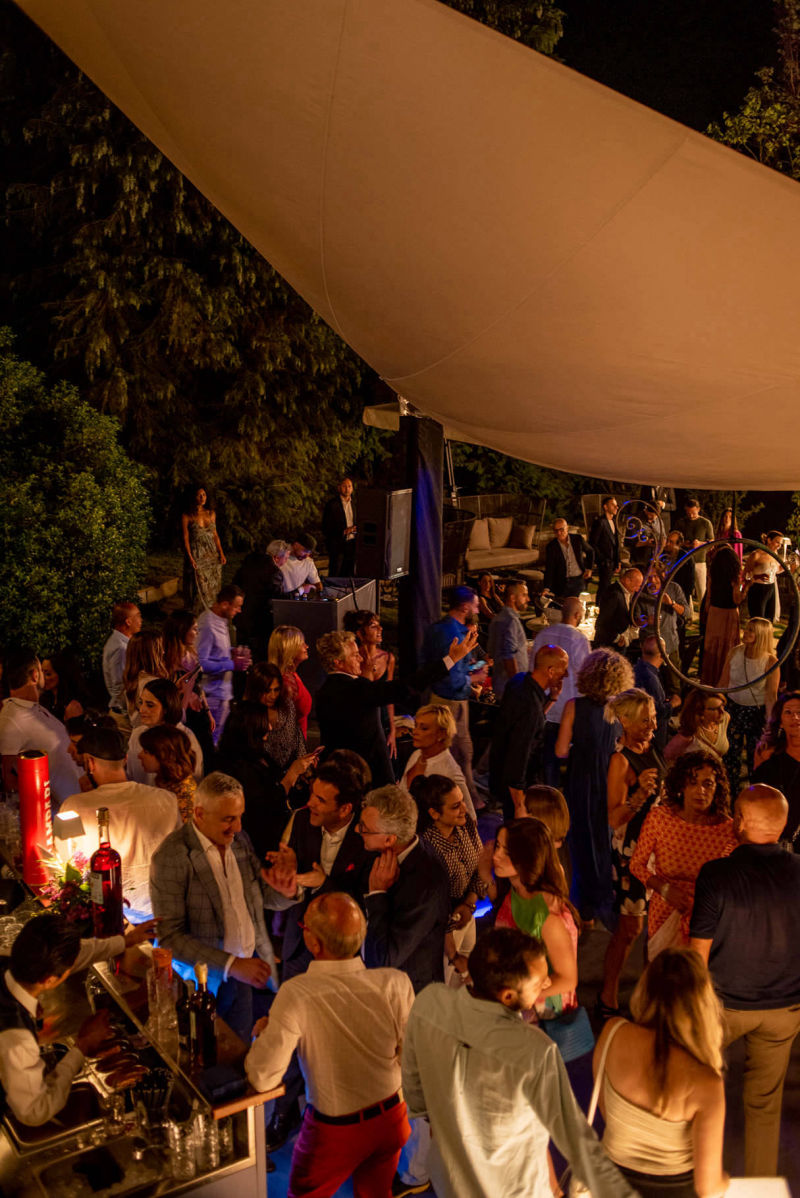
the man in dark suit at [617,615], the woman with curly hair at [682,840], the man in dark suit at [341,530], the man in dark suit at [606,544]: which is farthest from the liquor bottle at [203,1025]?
the man in dark suit at [341,530]

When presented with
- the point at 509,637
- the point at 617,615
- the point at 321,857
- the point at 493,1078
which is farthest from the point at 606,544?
the point at 493,1078

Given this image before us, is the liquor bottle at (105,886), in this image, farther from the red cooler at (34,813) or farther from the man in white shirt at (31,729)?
the man in white shirt at (31,729)

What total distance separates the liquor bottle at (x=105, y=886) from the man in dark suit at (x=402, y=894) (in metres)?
0.82

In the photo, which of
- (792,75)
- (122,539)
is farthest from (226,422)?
(792,75)

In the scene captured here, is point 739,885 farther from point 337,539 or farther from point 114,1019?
point 337,539

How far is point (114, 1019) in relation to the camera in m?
3.30

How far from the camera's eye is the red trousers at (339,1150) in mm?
3107

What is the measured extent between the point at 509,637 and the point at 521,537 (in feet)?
31.0

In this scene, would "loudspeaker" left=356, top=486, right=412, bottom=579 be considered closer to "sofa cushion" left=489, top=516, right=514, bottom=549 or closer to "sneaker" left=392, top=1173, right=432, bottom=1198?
"sneaker" left=392, top=1173, right=432, bottom=1198

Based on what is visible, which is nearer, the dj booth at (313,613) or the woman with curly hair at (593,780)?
the woman with curly hair at (593,780)

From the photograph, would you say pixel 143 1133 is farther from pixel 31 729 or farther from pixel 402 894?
pixel 31 729

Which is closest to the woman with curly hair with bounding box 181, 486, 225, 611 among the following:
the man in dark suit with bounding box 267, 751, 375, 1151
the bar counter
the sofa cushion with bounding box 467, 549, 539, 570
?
the sofa cushion with bounding box 467, 549, 539, 570

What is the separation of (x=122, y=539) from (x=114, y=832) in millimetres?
6096

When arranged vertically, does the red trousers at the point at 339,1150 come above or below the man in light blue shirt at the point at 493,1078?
below
